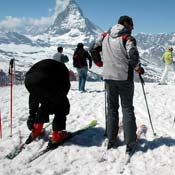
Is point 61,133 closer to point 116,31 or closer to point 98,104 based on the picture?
point 116,31

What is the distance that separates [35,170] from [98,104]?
761 cm

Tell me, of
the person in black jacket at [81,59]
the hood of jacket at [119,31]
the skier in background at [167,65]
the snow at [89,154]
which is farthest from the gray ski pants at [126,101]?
the skier in background at [167,65]

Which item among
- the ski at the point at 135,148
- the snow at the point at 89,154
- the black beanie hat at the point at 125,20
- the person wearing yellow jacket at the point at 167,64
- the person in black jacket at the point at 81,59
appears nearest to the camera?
the snow at the point at 89,154

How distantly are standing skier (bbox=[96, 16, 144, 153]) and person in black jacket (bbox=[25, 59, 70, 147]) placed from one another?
102cm

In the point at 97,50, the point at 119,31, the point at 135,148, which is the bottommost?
the point at 135,148

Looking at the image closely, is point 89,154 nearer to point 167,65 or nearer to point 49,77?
point 49,77

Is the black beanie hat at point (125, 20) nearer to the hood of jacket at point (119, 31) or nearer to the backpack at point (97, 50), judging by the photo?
the hood of jacket at point (119, 31)

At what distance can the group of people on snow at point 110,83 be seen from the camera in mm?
7152

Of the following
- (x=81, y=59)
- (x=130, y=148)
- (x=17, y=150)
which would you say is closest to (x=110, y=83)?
(x=130, y=148)

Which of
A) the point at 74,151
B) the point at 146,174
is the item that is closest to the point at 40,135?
the point at 74,151

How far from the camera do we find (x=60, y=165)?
266 inches

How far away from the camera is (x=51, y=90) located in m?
7.49

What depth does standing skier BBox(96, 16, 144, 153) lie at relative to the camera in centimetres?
708

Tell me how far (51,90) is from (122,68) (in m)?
1.64
